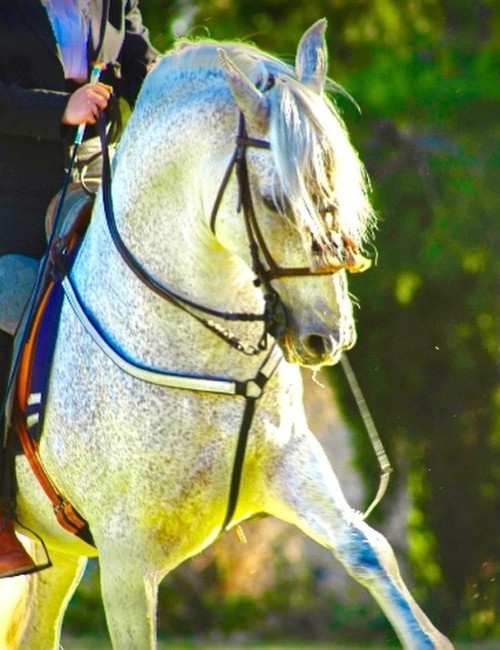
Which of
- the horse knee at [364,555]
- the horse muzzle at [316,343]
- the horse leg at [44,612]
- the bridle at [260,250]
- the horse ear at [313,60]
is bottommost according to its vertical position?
the horse leg at [44,612]

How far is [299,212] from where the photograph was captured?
172 inches

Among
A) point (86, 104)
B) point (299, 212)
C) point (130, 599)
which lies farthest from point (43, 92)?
point (130, 599)

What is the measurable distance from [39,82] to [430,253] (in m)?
6.39

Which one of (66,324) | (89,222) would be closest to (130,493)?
(66,324)

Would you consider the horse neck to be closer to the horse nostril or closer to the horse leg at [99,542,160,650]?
the horse nostril

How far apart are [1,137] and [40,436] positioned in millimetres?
1061

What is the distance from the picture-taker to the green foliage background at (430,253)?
1160 cm

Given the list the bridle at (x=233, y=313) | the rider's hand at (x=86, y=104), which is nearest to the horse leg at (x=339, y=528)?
the bridle at (x=233, y=313)

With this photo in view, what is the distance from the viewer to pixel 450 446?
12.2m

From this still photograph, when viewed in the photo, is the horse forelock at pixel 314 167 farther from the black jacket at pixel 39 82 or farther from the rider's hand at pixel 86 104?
the black jacket at pixel 39 82

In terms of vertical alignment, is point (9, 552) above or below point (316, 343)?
below

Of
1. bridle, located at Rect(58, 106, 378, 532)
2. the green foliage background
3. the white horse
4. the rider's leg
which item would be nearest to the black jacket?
bridle, located at Rect(58, 106, 378, 532)

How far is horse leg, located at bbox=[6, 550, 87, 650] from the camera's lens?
19.3ft

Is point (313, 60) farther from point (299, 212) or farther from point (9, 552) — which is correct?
point (9, 552)
